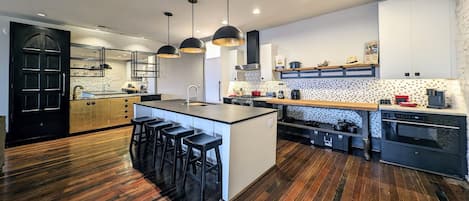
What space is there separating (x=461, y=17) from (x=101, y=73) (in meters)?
7.40

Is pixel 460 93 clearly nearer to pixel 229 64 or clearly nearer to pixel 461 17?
pixel 461 17

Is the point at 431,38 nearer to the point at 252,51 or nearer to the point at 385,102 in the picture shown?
the point at 385,102

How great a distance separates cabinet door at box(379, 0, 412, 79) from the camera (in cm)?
312

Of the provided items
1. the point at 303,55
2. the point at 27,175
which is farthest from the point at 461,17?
the point at 27,175

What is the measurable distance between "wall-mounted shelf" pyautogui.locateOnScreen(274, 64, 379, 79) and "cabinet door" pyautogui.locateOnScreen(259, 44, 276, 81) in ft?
0.71

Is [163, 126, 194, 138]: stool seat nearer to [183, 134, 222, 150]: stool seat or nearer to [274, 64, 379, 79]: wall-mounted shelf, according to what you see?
[183, 134, 222, 150]: stool seat

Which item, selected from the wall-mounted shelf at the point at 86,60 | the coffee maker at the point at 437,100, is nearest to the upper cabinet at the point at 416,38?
the coffee maker at the point at 437,100

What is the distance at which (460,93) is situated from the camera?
9.46ft

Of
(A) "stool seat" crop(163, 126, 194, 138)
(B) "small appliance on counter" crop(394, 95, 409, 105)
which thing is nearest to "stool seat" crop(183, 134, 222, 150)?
(A) "stool seat" crop(163, 126, 194, 138)

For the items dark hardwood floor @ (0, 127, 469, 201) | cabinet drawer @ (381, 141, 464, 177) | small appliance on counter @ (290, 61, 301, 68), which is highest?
small appliance on counter @ (290, 61, 301, 68)

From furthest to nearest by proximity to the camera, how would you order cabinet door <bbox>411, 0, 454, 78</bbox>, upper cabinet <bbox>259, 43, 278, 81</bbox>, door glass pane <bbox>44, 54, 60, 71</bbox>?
1. upper cabinet <bbox>259, 43, 278, 81</bbox>
2. door glass pane <bbox>44, 54, 60, 71</bbox>
3. cabinet door <bbox>411, 0, 454, 78</bbox>

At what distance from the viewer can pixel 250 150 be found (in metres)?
2.47

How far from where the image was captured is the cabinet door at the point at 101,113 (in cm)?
519

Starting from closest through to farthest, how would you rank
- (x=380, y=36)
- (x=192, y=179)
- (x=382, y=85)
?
(x=192, y=179)
(x=380, y=36)
(x=382, y=85)
